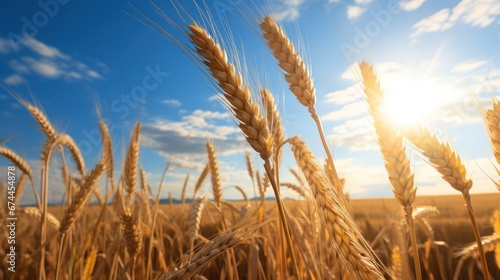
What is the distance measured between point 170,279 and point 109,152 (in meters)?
2.85

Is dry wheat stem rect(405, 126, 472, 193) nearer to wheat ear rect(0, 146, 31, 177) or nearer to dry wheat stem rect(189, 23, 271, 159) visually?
dry wheat stem rect(189, 23, 271, 159)

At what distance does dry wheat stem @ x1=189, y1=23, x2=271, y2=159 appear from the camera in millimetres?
1313

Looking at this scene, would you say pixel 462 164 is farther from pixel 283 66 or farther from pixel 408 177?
pixel 283 66

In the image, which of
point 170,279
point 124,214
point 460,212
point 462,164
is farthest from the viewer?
point 460,212

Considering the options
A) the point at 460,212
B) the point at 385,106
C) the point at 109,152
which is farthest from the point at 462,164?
the point at 460,212

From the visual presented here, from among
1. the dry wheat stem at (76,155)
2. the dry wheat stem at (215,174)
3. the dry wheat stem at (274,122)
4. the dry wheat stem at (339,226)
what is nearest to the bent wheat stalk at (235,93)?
the dry wheat stem at (339,226)

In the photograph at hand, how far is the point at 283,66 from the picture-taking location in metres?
2.20

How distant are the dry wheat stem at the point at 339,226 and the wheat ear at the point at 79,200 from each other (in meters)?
1.64

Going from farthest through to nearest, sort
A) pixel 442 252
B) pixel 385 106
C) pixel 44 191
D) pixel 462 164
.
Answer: pixel 442 252
pixel 44 191
pixel 385 106
pixel 462 164

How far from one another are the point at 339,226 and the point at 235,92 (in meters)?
0.67

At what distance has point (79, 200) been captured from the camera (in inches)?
91.6

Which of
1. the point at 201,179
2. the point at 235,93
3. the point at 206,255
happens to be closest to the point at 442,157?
the point at 235,93

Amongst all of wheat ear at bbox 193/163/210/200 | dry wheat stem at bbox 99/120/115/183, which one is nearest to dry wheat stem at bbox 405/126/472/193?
dry wheat stem at bbox 99/120/115/183

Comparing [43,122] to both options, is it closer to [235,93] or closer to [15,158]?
[15,158]
